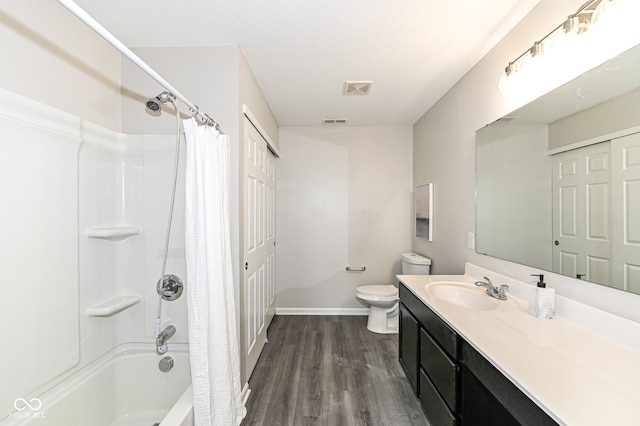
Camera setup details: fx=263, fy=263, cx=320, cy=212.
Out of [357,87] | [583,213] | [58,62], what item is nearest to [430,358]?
[583,213]

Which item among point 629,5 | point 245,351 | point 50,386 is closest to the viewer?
point 629,5

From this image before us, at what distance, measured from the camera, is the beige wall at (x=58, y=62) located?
1.14m

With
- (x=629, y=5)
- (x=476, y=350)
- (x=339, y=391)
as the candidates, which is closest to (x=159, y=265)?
(x=339, y=391)

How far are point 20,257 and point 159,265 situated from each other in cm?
66

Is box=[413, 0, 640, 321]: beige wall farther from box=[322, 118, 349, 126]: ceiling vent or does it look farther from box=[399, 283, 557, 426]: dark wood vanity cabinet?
box=[322, 118, 349, 126]: ceiling vent

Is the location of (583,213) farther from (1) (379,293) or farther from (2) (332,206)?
(2) (332,206)

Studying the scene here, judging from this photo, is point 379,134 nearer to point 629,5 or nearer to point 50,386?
point 629,5

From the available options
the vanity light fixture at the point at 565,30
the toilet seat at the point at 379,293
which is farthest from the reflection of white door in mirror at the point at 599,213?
the toilet seat at the point at 379,293

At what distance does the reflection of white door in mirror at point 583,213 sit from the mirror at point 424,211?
4.65 ft

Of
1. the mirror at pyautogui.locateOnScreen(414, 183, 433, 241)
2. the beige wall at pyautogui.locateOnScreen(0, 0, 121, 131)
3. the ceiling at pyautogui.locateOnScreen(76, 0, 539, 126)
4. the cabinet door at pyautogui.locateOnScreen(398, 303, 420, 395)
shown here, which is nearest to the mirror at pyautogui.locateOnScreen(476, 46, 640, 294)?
the ceiling at pyautogui.locateOnScreen(76, 0, 539, 126)

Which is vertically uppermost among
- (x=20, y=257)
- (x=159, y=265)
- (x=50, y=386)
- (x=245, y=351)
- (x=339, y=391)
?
(x=20, y=257)

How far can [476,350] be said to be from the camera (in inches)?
40.8

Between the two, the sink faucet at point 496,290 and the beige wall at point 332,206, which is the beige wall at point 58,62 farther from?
the sink faucet at point 496,290

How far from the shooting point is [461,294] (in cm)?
172
